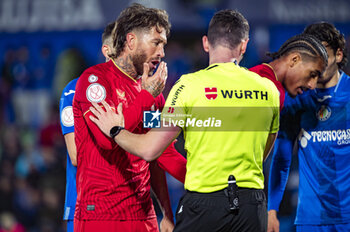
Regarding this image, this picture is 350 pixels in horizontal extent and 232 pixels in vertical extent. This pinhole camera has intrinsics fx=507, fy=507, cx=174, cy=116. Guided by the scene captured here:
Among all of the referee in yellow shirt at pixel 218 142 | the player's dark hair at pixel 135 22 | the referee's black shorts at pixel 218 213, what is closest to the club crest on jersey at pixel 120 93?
the player's dark hair at pixel 135 22

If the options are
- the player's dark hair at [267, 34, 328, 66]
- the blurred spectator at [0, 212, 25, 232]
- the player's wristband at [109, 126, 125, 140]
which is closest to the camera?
the player's wristband at [109, 126, 125, 140]

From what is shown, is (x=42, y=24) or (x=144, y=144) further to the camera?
(x=42, y=24)

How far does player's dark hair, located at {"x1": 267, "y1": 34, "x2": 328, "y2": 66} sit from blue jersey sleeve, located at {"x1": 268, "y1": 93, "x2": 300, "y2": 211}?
0.46 m

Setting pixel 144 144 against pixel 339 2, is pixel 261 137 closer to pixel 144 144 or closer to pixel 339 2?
pixel 144 144

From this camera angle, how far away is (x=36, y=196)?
873 cm

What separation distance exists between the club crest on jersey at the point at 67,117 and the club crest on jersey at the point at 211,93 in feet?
4.49

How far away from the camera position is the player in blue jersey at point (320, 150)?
404 centimetres

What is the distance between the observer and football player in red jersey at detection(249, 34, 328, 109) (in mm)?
3673

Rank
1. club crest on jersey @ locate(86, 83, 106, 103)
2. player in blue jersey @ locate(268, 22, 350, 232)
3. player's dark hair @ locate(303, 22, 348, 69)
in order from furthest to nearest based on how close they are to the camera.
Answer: player's dark hair @ locate(303, 22, 348, 69) < player in blue jersey @ locate(268, 22, 350, 232) < club crest on jersey @ locate(86, 83, 106, 103)

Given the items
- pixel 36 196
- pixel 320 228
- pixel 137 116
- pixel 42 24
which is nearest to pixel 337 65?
pixel 320 228

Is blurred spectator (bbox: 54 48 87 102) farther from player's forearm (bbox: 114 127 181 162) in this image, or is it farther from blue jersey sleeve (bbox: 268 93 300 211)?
player's forearm (bbox: 114 127 181 162)

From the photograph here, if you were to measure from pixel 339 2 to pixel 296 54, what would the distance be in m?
8.83

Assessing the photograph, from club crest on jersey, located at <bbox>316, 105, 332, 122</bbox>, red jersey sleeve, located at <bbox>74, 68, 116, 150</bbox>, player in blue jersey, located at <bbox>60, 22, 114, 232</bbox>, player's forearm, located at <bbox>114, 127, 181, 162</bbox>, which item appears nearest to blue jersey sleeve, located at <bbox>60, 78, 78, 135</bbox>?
player in blue jersey, located at <bbox>60, 22, 114, 232</bbox>

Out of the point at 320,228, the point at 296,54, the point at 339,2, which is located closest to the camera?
the point at 296,54
